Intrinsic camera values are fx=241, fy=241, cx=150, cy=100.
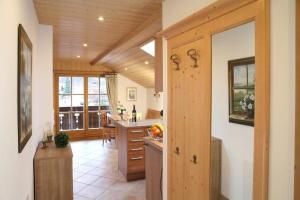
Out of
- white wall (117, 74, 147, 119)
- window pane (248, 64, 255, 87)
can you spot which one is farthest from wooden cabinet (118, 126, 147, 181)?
white wall (117, 74, 147, 119)

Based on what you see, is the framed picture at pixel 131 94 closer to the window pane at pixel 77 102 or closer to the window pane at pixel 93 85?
the window pane at pixel 93 85

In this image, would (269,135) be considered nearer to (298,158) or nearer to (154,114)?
(298,158)

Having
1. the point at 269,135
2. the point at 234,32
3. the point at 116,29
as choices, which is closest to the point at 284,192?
the point at 269,135

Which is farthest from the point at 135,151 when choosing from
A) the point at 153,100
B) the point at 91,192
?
the point at 153,100

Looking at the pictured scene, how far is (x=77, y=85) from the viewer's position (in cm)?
767

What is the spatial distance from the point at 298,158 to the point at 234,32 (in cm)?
82

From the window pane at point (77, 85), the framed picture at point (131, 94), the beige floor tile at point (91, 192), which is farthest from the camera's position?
the framed picture at point (131, 94)

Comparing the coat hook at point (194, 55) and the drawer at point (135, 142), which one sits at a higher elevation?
the coat hook at point (194, 55)

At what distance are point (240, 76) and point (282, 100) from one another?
0.34 meters

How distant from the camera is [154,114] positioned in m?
7.73

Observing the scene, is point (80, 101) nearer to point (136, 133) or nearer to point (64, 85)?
point (64, 85)

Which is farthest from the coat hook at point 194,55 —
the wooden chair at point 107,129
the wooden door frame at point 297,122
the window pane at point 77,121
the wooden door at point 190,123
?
the window pane at point 77,121

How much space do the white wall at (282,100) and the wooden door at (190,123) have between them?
55 cm

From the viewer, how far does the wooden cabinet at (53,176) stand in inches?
103
